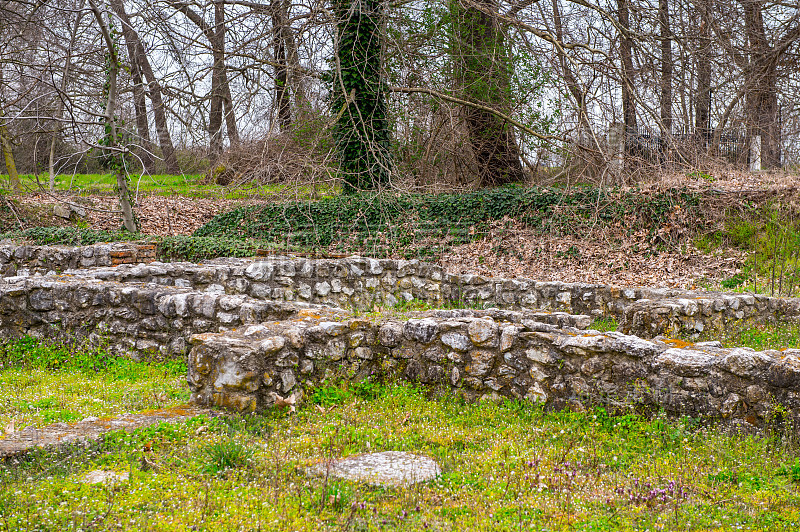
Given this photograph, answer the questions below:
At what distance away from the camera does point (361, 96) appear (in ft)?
44.2

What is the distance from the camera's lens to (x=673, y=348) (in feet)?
13.4

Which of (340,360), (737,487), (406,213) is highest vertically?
(406,213)

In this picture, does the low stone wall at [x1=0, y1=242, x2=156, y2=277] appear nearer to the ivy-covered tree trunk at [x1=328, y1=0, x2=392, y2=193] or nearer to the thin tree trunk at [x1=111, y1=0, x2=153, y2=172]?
the thin tree trunk at [x1=111, y1=0, x2=153, y2=172]

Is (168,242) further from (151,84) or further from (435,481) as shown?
(435,481)

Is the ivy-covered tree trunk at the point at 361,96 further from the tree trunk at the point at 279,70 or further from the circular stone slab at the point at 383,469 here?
the circular stone slab at the point at 383,469

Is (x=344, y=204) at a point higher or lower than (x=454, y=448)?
higher

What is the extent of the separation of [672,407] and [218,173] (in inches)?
672

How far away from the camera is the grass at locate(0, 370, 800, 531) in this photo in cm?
278

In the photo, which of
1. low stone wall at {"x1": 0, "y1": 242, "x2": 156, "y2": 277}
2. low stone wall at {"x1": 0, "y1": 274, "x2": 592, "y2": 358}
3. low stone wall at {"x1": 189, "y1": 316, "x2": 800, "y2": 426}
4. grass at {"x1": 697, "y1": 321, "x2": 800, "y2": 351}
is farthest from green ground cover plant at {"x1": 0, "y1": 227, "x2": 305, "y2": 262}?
grass at {"x1": 697, "y1": 321, "x2": 800, "y2": 351}

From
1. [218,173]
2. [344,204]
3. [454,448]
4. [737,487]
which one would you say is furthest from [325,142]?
[737,487]

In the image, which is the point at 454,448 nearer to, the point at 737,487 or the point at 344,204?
the point at 737,487

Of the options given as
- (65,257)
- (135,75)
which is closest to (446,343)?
(65,257)

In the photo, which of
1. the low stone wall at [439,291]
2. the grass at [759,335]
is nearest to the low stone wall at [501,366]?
the grass at [759,335]

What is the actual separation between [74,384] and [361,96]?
985 centimetres
